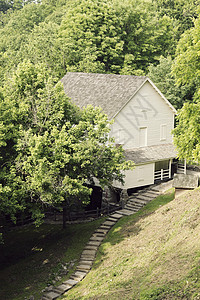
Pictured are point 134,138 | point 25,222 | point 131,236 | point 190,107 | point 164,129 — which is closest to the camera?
point 190,107

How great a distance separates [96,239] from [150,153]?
11.8m

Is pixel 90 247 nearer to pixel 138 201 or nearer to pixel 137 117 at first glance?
pixel 138 201

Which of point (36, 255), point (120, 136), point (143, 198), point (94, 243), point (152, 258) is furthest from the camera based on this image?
point (120, 136)

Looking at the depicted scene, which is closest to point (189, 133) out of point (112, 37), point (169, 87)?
point (169, 87)

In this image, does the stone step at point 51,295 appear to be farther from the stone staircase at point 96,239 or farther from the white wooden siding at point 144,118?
the white wooden siding at point 144,118

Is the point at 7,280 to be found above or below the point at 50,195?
below

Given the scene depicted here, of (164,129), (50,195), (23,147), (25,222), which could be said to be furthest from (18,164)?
(164,129)

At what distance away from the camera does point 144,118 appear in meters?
39.2

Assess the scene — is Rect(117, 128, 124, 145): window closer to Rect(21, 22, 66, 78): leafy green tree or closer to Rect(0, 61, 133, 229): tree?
Rect(0, 61, 133, 229): tree

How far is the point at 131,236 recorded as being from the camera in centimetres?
2856

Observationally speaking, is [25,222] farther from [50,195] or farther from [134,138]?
[134,138]

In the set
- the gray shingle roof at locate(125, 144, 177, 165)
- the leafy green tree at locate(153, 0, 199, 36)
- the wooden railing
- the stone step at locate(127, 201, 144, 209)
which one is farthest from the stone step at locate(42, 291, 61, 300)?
the leafy green tree at locate(153, 0, 199, 36)

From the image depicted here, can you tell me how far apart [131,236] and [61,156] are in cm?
748

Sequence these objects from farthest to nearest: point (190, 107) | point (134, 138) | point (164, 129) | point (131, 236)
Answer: point (164, 129)
point (134, 138)
point (131, 236)
point (190, 107)
